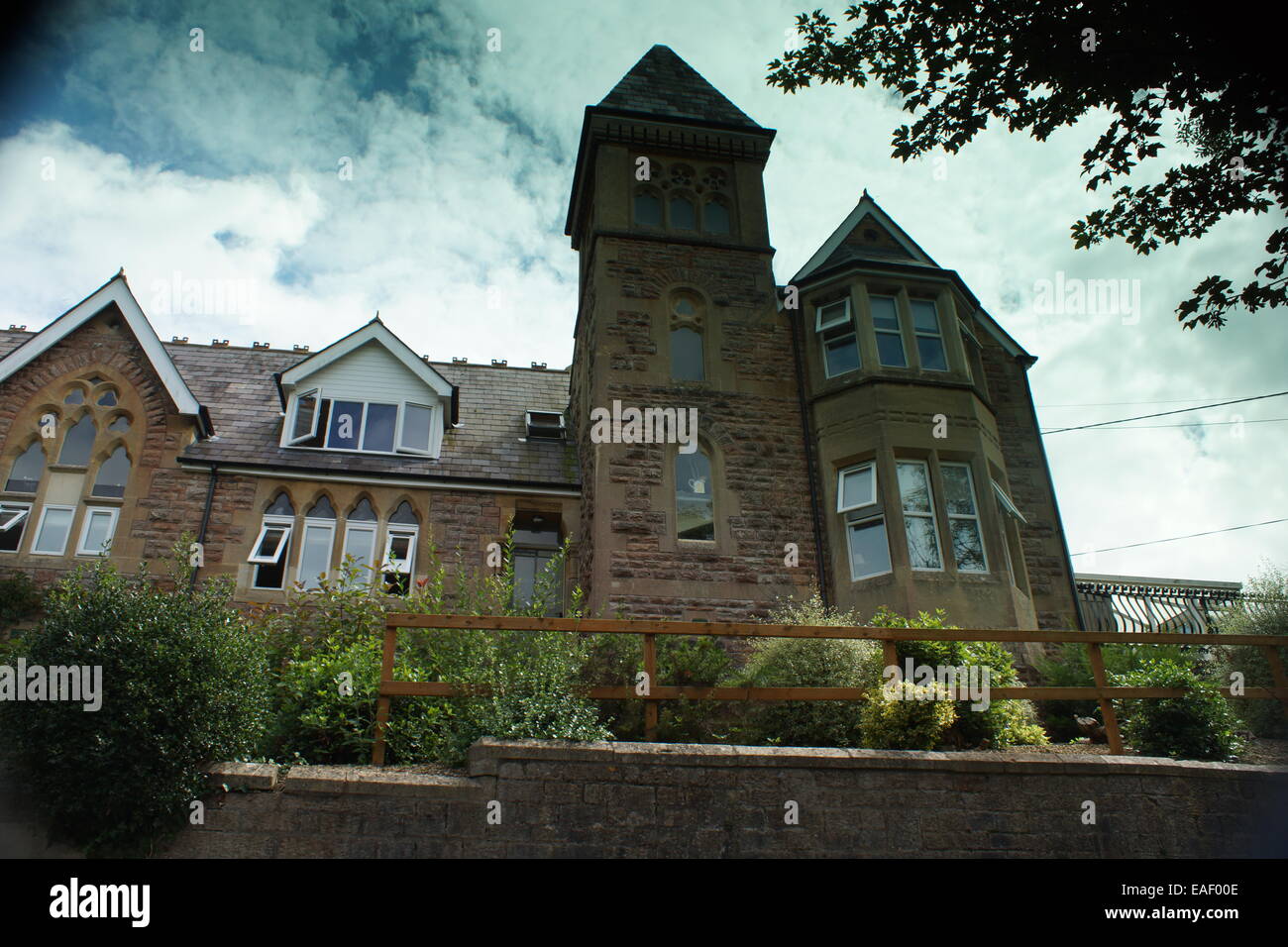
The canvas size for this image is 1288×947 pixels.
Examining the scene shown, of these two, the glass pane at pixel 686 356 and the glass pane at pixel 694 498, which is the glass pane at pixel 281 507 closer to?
the glass pane at pixel 694 498

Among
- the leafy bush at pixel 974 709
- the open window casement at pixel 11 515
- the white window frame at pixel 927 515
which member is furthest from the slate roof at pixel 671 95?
the open window casement at pixel 11 515

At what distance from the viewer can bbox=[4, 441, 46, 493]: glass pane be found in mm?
14531

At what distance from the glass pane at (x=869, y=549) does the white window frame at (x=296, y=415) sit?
9.49 meters

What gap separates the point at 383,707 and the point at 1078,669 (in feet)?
30.3

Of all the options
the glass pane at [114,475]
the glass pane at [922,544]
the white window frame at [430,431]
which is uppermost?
the white window frame at [430,431]

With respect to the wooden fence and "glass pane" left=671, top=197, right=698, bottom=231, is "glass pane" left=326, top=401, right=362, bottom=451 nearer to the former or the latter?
"glass pane" left=671, top=197, right=698, bottom=231

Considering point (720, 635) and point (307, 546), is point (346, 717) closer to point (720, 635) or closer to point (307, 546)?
point (720, 635)

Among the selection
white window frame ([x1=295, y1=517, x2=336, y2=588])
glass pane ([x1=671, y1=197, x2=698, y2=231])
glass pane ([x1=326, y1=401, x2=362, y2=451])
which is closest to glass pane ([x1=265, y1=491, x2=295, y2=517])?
white window frame ([x1=295, y1=517, x2=336, y2=588])

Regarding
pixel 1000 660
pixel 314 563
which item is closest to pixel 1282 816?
pixel 1000 660

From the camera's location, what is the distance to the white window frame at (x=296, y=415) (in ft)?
52.3

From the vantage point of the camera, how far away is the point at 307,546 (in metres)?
14.8

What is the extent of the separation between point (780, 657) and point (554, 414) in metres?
9.61

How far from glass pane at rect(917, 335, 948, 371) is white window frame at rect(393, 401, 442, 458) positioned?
28.5 feet
